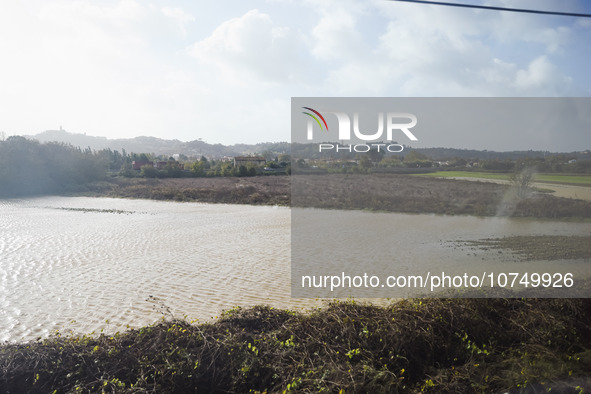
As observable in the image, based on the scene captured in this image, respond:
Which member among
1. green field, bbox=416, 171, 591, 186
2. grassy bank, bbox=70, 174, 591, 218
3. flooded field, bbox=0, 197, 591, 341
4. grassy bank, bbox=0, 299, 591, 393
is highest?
green field, bbox=416, 171, 591, 186


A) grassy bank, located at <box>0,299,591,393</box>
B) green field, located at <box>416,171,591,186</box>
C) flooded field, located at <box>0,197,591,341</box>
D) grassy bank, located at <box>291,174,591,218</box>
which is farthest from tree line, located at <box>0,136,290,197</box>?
grassy bank, located at <box>0,299,591,393</box>

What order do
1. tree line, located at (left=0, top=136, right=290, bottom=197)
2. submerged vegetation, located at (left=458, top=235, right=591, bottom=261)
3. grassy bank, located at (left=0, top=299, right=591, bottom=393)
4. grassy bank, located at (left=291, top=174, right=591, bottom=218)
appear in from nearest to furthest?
grassy bank, located at (left=0, top=299, right=591, bottom=393) < submerged vegetation, located at (left=458, top=235, right=591, bottom=261) < grassy bank, located at (left=291, top=174, right=591, bottom=218) < tree line, located at (left=0, top=136, right=290, bottom=197)

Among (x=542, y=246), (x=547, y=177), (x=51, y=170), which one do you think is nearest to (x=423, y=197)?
(x=547, y=177)

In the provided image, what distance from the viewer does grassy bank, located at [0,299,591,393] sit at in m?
2.88

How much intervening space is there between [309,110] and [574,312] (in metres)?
5.93

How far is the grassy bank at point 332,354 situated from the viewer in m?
2.88

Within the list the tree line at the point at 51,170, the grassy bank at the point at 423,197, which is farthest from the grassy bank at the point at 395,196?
the tree line at the point at 51,170

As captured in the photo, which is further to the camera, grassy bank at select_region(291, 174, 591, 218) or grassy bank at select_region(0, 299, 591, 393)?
grassy bank at select_region(291, 174, 591, 218)

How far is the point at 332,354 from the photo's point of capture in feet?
10.5

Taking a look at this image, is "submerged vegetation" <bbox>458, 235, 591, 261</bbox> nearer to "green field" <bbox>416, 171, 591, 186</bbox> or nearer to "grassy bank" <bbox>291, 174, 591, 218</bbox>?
"green field" <bbox>416, 171, 591, 186</bbox>

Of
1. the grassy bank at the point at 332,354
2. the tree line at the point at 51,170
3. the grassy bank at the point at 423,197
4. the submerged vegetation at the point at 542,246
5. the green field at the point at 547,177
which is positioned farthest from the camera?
the tree line at the point at 51,170

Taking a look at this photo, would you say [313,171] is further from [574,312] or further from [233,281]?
[574,312]

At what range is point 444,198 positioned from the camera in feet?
45.8

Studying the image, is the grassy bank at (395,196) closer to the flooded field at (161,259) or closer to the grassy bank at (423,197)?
the grassy bank at (423,197)
